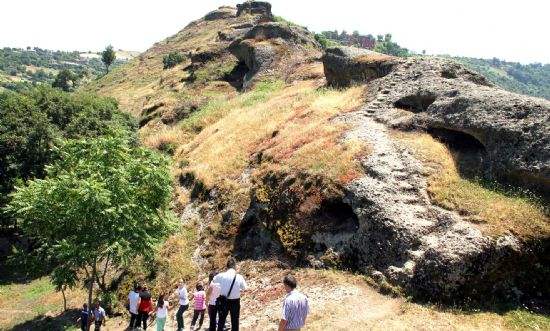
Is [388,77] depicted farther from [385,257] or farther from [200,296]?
[200,296]

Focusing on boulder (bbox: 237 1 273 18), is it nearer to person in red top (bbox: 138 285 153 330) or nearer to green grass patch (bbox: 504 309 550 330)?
person in red top (bbox: 138 285 153 330)

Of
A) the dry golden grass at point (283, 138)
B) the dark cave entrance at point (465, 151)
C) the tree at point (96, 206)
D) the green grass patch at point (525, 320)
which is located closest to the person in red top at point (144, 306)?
the tree at point (96, 206)

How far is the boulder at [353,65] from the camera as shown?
115ft

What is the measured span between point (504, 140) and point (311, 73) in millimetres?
32384

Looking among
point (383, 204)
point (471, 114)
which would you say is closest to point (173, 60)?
point (471, 114)

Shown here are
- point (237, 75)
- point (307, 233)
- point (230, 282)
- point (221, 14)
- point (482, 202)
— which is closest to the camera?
point (230, 282)

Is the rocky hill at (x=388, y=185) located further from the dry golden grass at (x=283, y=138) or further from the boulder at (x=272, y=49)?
the boulder at (x=272, y=49)

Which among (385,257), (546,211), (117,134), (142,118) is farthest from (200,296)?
(142,118)

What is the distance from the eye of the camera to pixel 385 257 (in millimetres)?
18125

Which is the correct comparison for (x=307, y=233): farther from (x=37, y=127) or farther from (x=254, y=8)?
(x=254, y=8)

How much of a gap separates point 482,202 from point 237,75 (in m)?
50.4

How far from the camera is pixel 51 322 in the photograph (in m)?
25.4

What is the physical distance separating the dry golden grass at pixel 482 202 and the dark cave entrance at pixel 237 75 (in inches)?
1716

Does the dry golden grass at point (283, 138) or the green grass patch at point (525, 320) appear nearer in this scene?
the green grass patch at point (525, 320)
